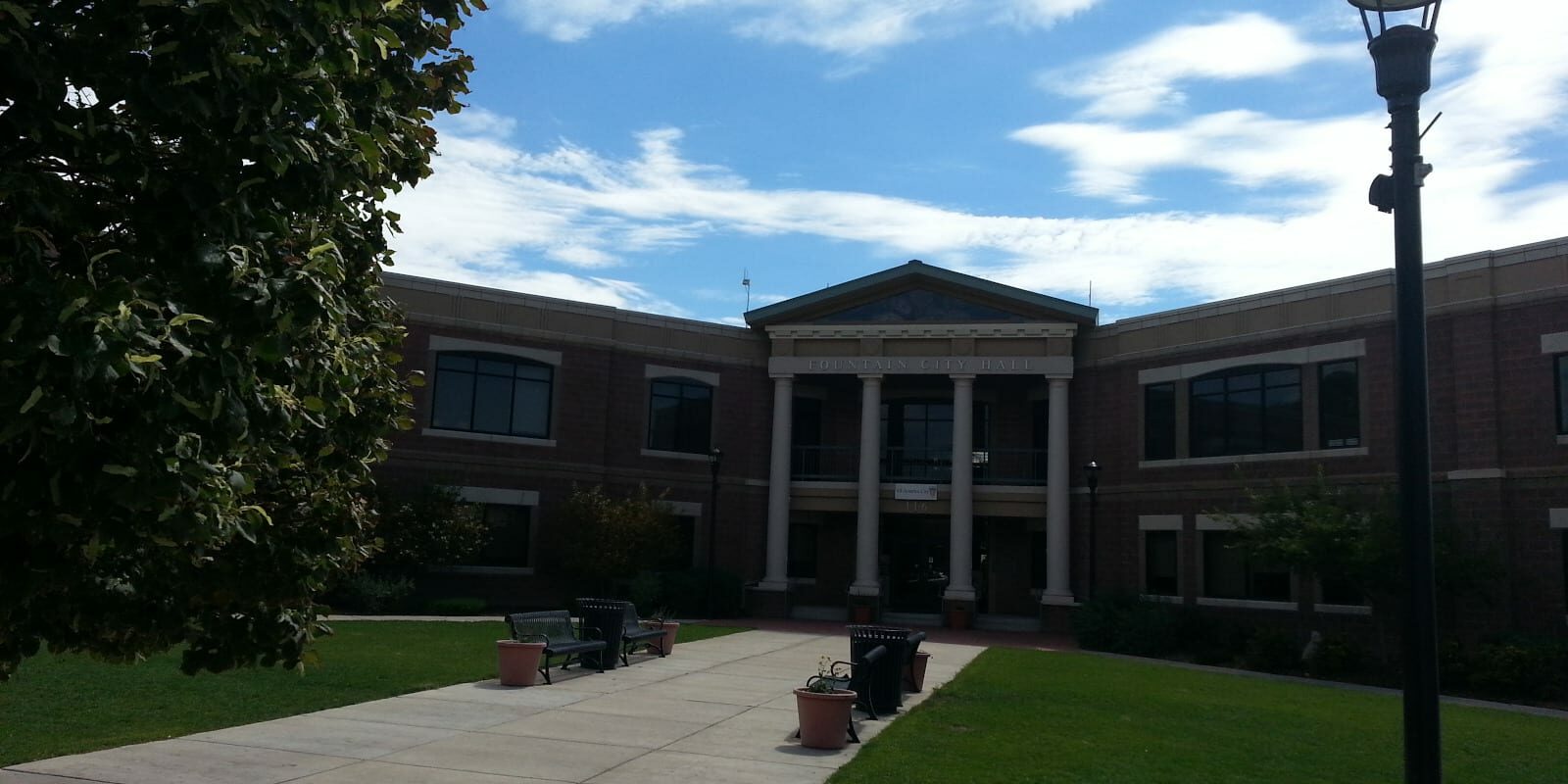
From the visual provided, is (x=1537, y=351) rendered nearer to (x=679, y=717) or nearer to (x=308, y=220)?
(x=679, y=717)

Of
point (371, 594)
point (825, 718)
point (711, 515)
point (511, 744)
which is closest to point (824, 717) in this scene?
point (825, 718)

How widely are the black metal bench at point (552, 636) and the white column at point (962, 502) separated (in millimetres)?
15035

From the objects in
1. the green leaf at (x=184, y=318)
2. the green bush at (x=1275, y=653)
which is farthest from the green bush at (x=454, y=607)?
the green leaf at (x=184, y=318)

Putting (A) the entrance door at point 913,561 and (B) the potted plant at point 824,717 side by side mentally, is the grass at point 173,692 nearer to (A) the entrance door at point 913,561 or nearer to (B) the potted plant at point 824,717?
(B) the potted plant at point 824,717

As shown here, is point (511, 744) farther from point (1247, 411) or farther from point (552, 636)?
point (1247, 411)

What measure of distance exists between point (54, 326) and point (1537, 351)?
25553 millimetres

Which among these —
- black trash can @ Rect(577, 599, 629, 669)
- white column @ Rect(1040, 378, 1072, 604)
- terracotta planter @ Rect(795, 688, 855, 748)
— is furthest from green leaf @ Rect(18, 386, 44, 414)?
white column @ Rect(1040, 378, 1072, 604)

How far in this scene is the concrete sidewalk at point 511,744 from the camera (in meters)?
9.84

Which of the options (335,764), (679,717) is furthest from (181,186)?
(679,717)

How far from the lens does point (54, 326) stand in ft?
10.5

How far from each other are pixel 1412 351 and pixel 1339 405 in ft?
74.9

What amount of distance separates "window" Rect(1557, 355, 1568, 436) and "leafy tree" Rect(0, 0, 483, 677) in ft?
78.5

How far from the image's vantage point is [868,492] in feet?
105

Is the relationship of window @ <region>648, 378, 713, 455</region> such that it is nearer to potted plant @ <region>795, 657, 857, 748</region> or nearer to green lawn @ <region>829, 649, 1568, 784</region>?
green lawn @ <region>829, 649, 1568, 784</region>
